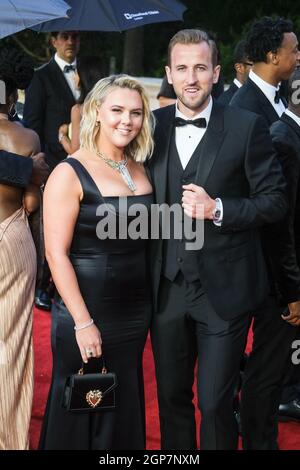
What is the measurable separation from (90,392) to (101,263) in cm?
54

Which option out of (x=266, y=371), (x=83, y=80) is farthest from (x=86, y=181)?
(x=83, y=80)

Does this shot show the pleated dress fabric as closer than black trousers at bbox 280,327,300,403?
Yes

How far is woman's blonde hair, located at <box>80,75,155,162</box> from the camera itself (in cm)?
375

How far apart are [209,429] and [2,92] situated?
179 centimetres

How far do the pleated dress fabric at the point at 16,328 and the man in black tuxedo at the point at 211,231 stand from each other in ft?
2.19

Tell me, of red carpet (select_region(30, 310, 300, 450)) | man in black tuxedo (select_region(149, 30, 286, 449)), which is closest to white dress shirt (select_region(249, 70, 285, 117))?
man in black tuxedo (select_region(149, 30, 286, 449))

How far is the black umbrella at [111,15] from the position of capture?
18.7 feet

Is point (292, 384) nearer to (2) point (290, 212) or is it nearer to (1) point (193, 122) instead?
(2) point (290, 212)

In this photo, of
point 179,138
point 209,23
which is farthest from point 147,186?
point 209,23

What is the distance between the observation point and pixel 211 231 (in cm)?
377

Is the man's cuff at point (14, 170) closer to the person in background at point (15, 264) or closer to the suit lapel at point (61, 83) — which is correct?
the person in background at point (15, 264)

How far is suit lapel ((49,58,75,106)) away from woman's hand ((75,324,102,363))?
130 inches

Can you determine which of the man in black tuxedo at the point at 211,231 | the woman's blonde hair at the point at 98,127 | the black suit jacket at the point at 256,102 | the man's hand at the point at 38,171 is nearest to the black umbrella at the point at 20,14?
the man's hand at the point at 38,171

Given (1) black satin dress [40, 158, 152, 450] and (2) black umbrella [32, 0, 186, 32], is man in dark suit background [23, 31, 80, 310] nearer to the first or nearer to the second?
(2) black umbrella [32, 0, 186, 32]
